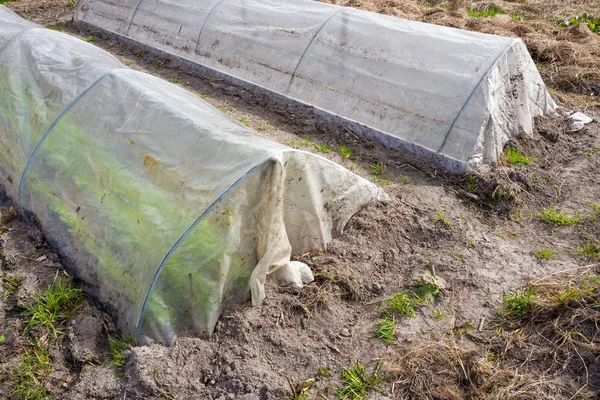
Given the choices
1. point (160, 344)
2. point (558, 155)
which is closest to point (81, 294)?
point (160, 344)

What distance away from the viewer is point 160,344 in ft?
11.7

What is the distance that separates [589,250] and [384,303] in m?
2.02

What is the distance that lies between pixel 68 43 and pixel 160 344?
351 cm

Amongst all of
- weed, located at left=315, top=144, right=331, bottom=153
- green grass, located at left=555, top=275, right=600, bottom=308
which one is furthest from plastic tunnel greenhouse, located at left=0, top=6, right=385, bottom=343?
green grass, located at left=555, top=275, right=600, bottom=308

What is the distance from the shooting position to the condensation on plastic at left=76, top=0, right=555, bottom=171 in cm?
579

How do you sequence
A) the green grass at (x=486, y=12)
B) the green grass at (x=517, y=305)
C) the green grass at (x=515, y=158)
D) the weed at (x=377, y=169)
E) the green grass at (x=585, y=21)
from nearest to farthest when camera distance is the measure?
the green grass at (x=517, y=305) → the weed at (x=377, y=169) → the green grass at (x=515, y=158) → the green grass at (x=585, y=21) → the green grass at (x=486, y=12)

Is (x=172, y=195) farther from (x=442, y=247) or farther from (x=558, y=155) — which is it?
(x=558, y=155)

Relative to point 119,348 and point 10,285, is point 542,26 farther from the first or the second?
point 10,285

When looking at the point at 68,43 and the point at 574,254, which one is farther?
the point at 68,43

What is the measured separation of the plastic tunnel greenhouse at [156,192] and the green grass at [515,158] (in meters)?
1.85

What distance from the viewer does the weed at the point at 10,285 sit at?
4070 millimetres

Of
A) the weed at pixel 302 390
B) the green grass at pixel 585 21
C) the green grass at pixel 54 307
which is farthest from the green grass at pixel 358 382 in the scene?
the green grass at pixel 585 21

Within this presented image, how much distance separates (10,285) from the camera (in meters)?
4.12

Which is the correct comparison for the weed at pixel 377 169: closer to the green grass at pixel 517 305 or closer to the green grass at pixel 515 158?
the green grass at pixel 515 158
